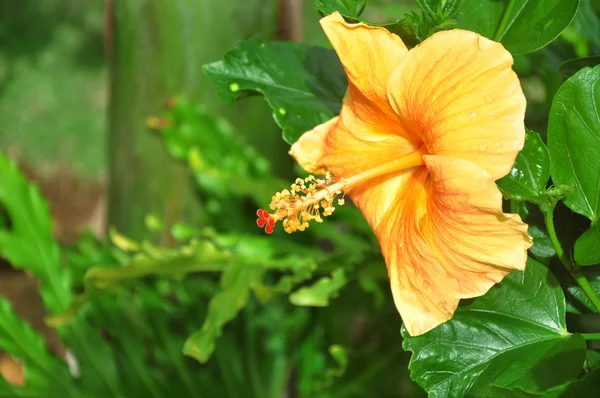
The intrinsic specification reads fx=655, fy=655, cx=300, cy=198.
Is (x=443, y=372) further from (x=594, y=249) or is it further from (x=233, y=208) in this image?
(x=233, y=208)

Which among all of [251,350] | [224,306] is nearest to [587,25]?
[224,306]

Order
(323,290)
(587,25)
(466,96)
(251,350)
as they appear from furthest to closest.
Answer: (251,350), (323,290), (587,25), (466,96)

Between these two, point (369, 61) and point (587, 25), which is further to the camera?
point (587, 25)

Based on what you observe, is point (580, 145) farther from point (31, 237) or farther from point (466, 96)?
point (31, 237)

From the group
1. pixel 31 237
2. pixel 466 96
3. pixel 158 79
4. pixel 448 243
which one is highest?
pixel 466 96

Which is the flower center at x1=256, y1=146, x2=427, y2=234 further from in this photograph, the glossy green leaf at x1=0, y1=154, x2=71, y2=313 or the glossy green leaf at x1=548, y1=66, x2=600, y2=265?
the glossy green leaf at x1=0, y1=154, x2=71, y2=313

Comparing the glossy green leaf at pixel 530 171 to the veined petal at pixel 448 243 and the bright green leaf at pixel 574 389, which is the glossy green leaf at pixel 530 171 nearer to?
the veined petal at pixel 448 243

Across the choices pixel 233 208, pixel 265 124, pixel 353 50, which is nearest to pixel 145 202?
pixel 233 208

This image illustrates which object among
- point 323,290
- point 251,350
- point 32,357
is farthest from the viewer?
point 251,350
